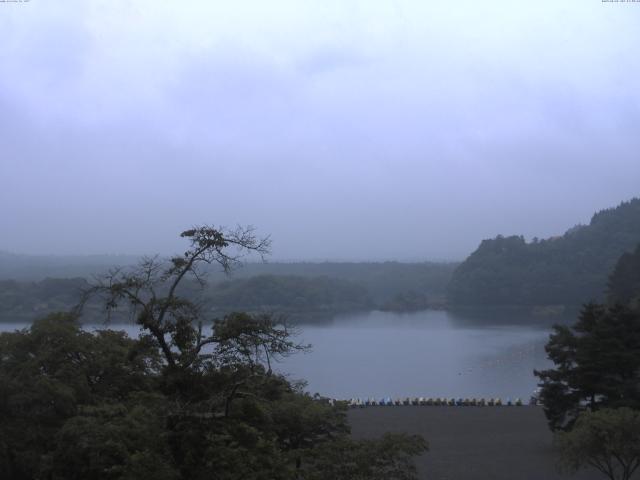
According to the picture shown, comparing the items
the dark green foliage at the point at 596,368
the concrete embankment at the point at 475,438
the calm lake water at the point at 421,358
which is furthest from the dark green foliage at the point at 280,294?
the dark green foliage at the point at 596,368

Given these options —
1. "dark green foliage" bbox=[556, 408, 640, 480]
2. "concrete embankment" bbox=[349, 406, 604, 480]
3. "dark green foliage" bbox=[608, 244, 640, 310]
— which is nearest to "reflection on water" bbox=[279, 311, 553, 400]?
"concrete embankment" bbox=[349, 406, 604, 480]

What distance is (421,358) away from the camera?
3347cm

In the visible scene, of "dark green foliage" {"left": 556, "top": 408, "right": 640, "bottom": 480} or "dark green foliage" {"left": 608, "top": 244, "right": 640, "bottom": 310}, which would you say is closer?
"dark green foliage" {"left": 556, "top": 408, "right": 640, "bottom": 480}

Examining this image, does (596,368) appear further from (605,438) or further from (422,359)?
(422,359)

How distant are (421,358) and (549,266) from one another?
1440 inches

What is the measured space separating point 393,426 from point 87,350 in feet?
27.0

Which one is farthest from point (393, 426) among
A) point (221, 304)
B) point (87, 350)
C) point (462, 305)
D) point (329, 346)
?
point (462, 305)

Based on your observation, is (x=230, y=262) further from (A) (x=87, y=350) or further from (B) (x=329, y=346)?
(B) (x=329, y=346)

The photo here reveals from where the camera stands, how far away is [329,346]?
37531mm

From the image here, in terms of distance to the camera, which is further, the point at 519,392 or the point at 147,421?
the point at 519,392

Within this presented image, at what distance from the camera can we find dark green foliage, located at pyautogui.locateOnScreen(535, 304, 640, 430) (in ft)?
40.2

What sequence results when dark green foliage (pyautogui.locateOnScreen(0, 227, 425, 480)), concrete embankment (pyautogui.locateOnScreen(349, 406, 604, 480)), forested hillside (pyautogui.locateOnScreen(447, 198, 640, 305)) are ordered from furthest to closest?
forested hillside (pyautogui.locateOnScreen(447, 198, 640, 305)) → concrete embankment (pyautogui.locateOnScreen(349, 406, 604, 480)) → dark green foliage (pyautogui.locateOnScreen(0, 227, 425, 480))

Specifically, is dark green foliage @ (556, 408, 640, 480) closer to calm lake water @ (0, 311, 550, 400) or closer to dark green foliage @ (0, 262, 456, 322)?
calm lake water @ (0, 311, 550, 400)

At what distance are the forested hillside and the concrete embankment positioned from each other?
4516 cm
